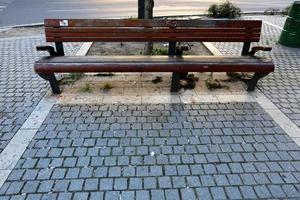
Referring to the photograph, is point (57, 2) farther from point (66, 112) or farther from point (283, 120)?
point (283, 120)

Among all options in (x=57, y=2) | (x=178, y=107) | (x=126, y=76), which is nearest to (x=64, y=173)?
(x=178, y=107)

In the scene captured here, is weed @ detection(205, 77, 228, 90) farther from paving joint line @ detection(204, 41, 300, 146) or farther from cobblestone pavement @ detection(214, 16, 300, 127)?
cobblestone pavement @ detection(214, 16, 300, 127)

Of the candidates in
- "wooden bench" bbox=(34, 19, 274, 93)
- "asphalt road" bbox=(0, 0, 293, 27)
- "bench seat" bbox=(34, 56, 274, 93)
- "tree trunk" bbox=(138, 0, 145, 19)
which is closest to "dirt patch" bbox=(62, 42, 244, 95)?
"wooden bench" bbox=(34, 19, 274, 93)

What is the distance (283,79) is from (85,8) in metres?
10.8

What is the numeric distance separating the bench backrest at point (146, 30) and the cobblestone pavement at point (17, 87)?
36.1 inches

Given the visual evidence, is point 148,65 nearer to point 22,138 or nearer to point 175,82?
point 175,82

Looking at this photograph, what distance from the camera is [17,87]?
504 cm

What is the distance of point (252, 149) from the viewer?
11.7 feet

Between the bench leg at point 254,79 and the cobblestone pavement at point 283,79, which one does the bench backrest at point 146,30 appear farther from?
the cobblestone pavement at point 283,79

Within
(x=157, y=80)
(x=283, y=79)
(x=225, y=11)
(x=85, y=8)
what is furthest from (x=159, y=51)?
(x=85, y=8)

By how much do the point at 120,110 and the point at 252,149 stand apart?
1.84 metres

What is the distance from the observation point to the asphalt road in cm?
1208

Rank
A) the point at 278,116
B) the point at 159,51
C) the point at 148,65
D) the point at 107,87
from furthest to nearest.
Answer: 1. the point at 159,51
2. the point at 107,87
3. the point at 148,65
4. the point at 278,116

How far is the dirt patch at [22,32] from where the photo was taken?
879 centimetres
